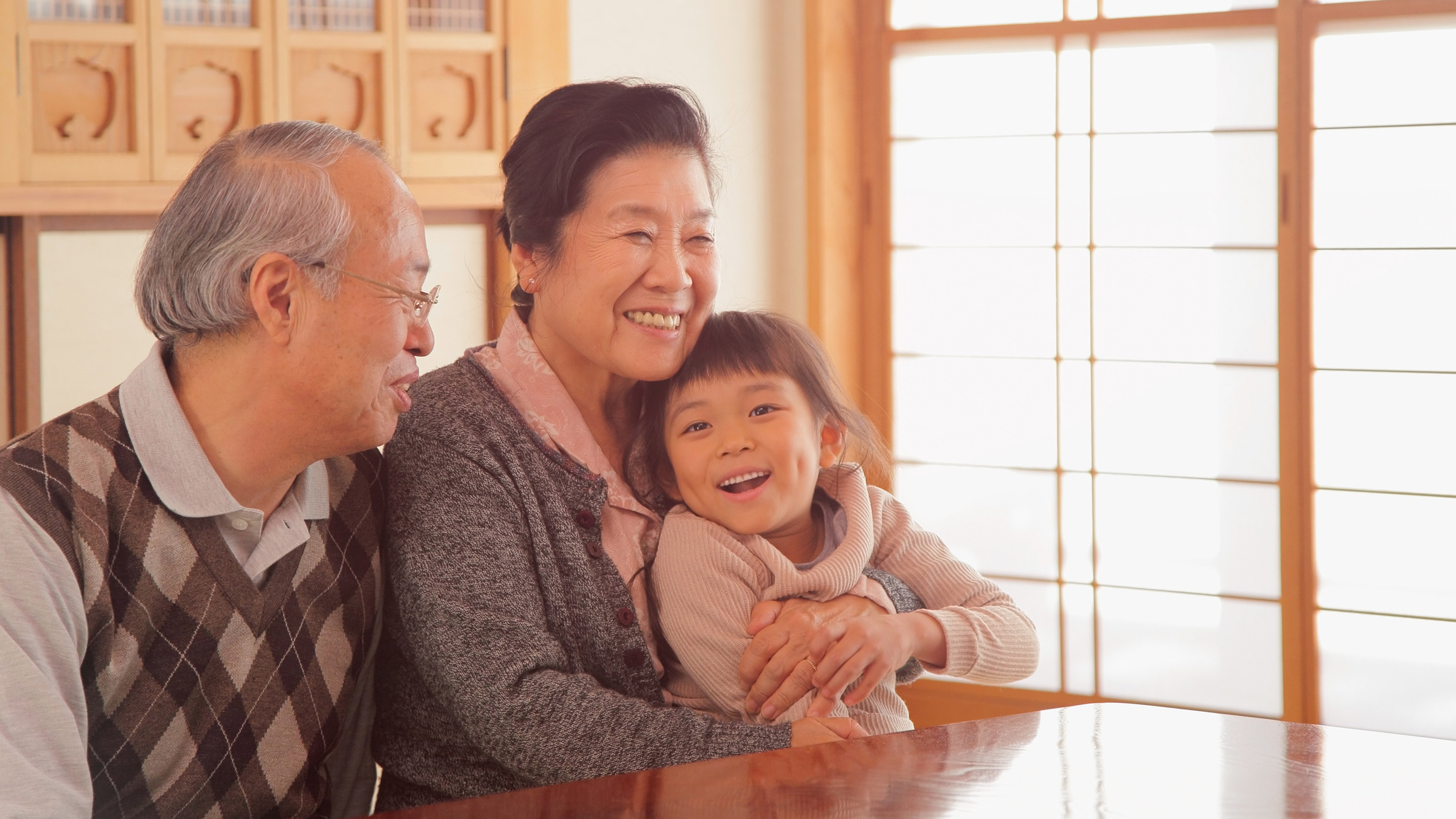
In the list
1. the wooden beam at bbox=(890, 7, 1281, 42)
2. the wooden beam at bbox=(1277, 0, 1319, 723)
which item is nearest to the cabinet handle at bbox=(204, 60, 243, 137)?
the wooden beam at bbox=(890, 7, 1281, 42)

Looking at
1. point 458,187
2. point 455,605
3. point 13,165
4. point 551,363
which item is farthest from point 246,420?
point 458,187

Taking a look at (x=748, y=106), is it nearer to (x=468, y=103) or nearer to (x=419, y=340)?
(x=468, y=103)

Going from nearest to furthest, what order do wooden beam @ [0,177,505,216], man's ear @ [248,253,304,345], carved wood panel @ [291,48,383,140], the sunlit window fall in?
man's ear @ [248,253,304,345] → wooden beam @ [0,177,505,216] → carved wood panel @ [291,48,383,140] → the sunlit window

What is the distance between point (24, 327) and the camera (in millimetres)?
2582

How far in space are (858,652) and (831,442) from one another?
16.9 inches

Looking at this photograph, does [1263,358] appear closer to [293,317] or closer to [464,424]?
[464,424]

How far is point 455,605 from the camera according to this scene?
146 cm

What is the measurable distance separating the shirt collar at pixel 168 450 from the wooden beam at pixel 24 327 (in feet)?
4.74

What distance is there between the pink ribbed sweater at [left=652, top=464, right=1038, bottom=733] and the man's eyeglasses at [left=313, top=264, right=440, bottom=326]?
438 millimetres

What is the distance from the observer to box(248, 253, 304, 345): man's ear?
52.6 inches

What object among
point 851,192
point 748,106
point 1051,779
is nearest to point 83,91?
point 748,106

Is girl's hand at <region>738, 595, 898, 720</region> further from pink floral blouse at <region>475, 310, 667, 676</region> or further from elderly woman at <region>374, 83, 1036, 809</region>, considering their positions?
pink floral blouse at <region>475, 310, 667, 676</region>

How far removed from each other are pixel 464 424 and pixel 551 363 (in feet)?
0.64

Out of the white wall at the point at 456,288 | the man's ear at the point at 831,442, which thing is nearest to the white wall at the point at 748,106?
the white wall at the point at 456,288
